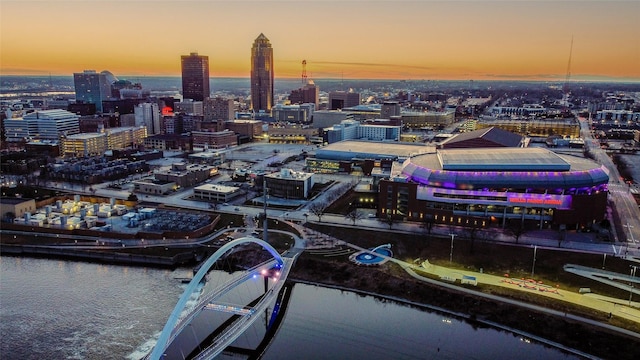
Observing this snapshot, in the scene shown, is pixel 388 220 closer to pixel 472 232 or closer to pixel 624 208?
pixel 472 232

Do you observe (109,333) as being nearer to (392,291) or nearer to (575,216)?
(392,291)

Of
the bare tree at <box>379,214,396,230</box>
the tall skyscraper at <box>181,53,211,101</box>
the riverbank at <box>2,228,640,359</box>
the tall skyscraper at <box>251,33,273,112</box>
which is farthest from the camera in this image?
the tall skyscraper at <box>251,33,273,112</box>

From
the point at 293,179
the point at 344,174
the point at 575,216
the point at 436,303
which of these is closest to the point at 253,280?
the point at 436,303

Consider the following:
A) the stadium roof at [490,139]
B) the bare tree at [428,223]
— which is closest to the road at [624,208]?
the stadium roof at [490,139]

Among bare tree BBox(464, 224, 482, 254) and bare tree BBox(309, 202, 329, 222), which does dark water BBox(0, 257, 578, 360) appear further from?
bare tree BBox(309, 202, 329, 222)

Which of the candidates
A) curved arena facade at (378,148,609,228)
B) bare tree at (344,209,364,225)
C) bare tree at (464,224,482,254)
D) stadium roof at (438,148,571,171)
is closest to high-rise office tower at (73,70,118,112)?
bare tree at (344,209,364,225)

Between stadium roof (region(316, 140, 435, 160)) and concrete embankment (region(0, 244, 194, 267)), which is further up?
stadium roof (region(316, 140, 435, 160))
